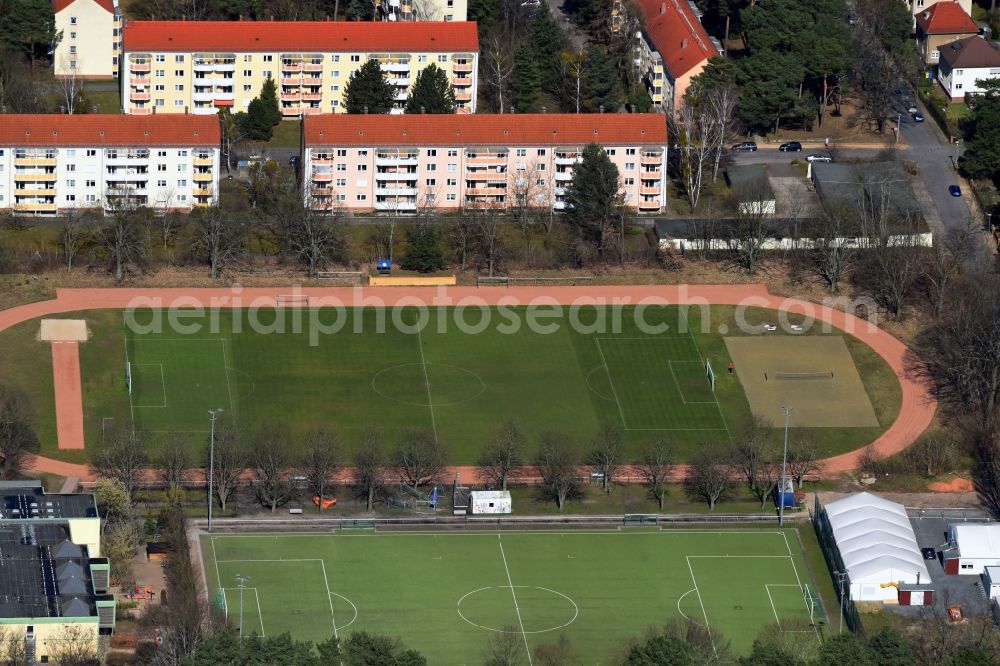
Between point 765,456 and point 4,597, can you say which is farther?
point 765,456

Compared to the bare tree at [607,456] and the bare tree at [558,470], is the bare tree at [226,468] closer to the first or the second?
the bare tree at [558,470]

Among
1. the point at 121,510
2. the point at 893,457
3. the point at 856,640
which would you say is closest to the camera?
the point at 856,640

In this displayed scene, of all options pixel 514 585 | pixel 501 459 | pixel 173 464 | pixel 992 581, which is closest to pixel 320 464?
pixel 173 464

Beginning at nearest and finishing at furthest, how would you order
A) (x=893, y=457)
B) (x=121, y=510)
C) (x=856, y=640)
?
(x=856, y=640)
(x=121, y=510)
(x=893, y=457)

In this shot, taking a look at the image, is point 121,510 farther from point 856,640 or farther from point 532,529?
point 856,640

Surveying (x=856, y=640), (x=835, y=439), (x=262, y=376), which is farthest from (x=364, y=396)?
(x=856, y=640)

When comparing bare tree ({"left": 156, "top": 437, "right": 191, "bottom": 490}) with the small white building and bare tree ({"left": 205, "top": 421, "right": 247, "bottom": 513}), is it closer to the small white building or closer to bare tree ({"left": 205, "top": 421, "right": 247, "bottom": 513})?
bare tree ({"left": 205, "top": 421, "right": 247, "bottom": 513})

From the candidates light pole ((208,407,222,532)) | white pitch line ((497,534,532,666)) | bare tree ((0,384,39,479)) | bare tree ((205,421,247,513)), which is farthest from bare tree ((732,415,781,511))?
bare tree ((0,384,39,479))

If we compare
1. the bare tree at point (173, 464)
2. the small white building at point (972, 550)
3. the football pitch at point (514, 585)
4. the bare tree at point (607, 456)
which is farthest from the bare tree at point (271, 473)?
the small white building at point (972, 550)

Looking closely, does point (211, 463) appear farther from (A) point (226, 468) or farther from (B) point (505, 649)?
(B) point (505, 649)
